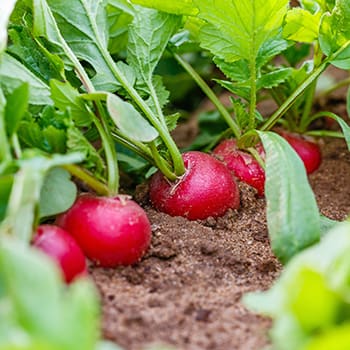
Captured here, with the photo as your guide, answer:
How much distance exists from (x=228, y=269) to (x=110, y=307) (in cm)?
27

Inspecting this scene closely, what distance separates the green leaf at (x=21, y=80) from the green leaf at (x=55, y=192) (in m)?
0.21

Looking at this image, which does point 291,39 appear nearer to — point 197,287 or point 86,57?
point 86,57

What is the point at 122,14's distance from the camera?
1.62 m

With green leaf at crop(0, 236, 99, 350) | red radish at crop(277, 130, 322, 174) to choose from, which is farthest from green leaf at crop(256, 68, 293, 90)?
green leaf at crop(0, 236, 99, 350)

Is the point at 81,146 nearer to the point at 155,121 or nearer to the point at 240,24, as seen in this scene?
the point at 155,121

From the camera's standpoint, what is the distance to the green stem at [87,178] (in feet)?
3.66

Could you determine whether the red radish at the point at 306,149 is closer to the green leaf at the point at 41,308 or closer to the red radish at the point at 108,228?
the red radish at the point at 108,228

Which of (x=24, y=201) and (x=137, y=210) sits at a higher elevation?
(x=24, y=201)

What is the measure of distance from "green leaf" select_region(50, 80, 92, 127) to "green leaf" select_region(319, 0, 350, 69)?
0.52 m

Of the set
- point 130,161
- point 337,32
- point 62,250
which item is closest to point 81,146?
point 62,250

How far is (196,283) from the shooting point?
1152 mm

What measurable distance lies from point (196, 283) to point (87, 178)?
249mm

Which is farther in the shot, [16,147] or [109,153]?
[109,153]

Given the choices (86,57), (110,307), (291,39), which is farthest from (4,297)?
(291,39)
